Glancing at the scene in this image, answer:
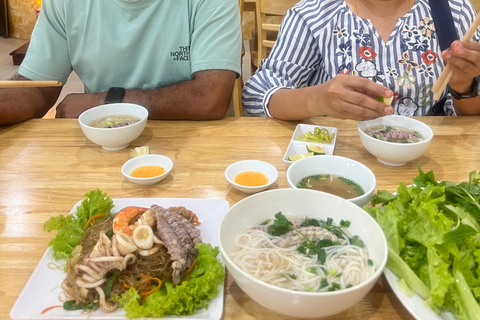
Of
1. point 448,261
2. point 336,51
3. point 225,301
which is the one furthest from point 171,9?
point 448,261

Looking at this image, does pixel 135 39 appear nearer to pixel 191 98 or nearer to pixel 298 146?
pixel 191 98

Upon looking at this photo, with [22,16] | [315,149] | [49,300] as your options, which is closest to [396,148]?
[315,149]

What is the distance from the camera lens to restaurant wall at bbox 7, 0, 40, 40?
7.14 m

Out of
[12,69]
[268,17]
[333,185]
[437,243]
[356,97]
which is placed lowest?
[12,69]

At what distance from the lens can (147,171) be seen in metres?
1.53

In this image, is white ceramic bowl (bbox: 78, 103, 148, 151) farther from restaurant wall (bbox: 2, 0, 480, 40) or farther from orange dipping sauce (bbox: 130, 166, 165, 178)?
restaurant wall (bbox: 2, 0, 480, 40)

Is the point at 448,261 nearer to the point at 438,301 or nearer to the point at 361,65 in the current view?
the point at 438,301

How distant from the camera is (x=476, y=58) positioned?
5.28 feet

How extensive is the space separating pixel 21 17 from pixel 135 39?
21.6 ft

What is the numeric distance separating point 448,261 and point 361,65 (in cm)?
147

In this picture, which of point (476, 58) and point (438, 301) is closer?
point (438, 301)

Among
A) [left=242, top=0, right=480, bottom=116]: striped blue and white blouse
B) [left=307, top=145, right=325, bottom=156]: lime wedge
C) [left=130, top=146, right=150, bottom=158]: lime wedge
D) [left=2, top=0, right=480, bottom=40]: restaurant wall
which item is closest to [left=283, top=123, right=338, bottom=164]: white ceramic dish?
[left=307, top=145, right=325, bottom=156]: lime wedge

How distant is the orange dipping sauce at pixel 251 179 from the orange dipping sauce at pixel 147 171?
0.32 m

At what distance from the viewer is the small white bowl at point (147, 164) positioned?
4.75 feet
